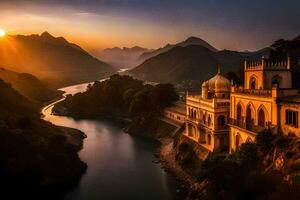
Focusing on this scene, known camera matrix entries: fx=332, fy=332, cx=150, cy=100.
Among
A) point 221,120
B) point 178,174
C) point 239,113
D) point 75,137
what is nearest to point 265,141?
point 239,113

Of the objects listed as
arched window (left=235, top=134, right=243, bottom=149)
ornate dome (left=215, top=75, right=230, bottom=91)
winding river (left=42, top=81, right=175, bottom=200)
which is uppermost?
ornate dome (left=215, top=75, right=230, bottom=91)

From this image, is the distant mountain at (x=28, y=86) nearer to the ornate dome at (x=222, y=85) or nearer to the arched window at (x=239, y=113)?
the ornate dome at (x=222, y=85)

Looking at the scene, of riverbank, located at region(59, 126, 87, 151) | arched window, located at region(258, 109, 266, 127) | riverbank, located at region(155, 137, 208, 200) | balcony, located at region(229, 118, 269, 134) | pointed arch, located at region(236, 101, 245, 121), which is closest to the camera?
arched window, located at region(258, 109, 266, 127)

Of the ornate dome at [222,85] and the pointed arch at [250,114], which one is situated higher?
the ornate dome at [222,85]

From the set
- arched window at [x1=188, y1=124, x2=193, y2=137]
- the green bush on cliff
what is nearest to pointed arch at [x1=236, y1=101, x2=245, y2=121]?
the green bush on cliff

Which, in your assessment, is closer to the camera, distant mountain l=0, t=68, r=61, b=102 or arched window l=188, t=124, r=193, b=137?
arched window l=188, t=124, r=193, b=137

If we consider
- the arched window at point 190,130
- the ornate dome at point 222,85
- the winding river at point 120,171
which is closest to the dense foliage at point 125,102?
the winding river at point 120,171

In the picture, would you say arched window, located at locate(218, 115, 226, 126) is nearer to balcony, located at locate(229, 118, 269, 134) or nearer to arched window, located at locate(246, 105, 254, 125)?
balcony, located at locate(229, 118, 269, 134)
